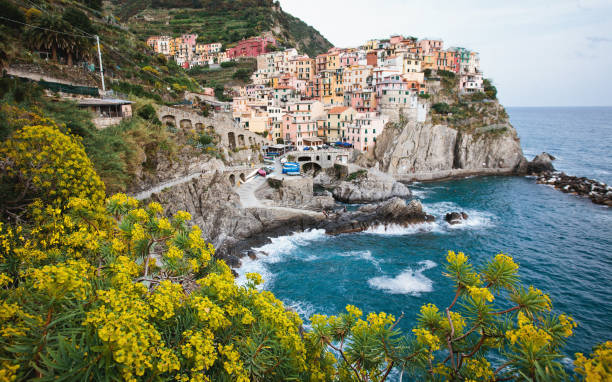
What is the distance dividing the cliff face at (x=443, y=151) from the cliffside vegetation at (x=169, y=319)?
52043 mm

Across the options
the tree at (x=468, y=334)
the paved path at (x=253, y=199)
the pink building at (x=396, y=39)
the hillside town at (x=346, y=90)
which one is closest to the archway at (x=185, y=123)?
the paved path at (x=253, y=199)

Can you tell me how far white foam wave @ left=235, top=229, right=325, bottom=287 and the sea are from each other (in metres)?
0.10

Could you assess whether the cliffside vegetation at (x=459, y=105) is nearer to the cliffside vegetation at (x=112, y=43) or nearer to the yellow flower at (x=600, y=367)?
the cliffside vegetation at (x=112, y=43)

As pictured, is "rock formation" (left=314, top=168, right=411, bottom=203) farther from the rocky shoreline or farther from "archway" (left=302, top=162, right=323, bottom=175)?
the rocky shoreline

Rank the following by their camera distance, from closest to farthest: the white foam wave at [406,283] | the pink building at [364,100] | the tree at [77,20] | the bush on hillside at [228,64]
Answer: the white foam wave at [406,283], the tree at [77,20], the pink building at [364,100], the bush on hillside at [228,64]

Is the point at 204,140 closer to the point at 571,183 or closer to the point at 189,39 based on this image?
the point at 571,183

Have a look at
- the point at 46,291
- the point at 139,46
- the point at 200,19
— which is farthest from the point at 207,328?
the point at 200,19

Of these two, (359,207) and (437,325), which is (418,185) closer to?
(359,207)

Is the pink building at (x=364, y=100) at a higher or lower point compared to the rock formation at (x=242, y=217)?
higher

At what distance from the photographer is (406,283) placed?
86.1 ft

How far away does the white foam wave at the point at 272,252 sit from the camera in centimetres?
2745

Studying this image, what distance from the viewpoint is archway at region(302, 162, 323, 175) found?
54.2 meters

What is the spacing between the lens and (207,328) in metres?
6.70

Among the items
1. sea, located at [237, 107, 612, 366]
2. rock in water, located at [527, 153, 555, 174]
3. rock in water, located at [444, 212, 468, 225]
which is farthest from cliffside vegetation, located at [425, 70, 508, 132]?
rock in water, located at [444, 212, 468, 225]
